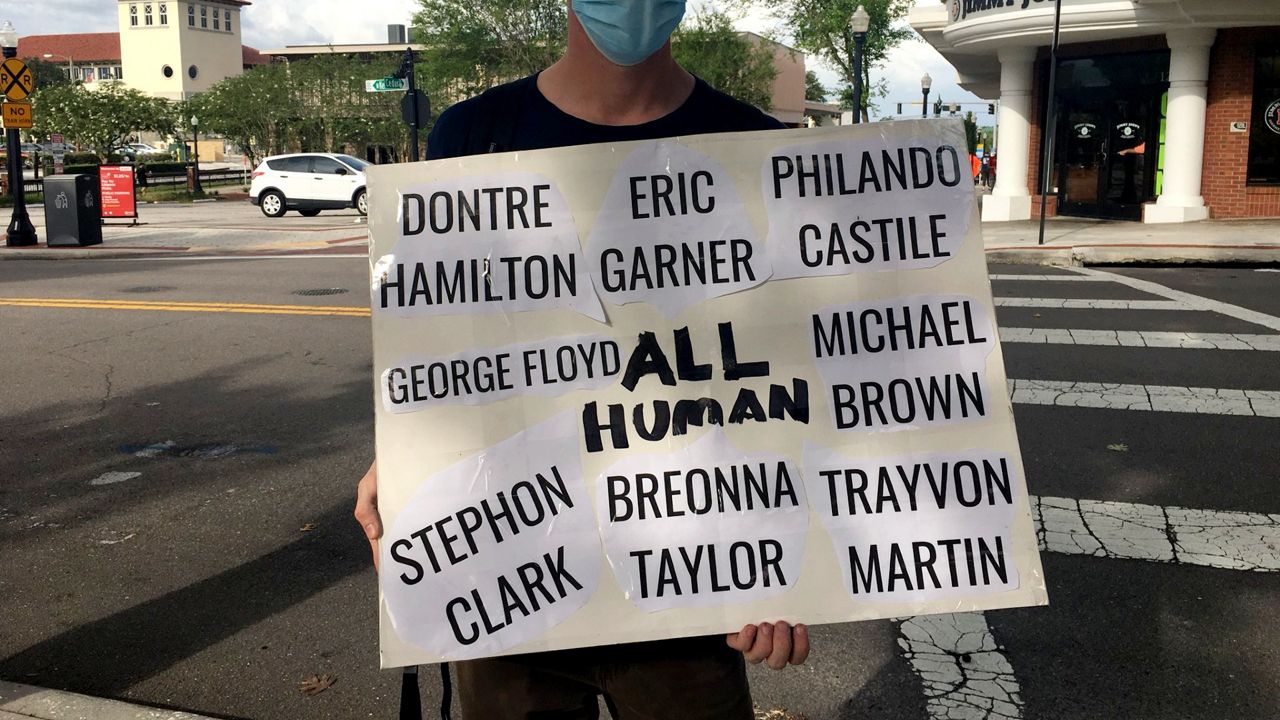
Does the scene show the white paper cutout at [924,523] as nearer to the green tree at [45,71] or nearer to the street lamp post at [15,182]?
the street lamp post at [15,182]

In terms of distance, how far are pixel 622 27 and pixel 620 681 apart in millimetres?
1109

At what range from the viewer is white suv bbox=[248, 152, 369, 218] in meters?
30.3

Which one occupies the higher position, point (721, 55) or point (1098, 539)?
point (721, 55)

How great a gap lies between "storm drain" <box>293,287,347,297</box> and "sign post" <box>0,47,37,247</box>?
824cm

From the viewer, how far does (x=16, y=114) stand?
19094mm

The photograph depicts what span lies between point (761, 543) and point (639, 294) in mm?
454

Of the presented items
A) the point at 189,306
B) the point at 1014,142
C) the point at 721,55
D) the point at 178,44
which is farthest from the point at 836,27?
the point at 178,44

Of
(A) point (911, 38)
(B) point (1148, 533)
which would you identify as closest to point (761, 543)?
(B) point (1148, 533)

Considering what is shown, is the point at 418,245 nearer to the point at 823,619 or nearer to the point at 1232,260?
the point at 823,619

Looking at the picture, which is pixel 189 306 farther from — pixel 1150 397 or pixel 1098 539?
pixel 1098 539

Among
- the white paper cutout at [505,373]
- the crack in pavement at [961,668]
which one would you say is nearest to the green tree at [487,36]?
the crack in pavement at [961,668]

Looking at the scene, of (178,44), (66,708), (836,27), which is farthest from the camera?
(178,44)

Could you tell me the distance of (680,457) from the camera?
1877mm

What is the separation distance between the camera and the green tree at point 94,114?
47.3 metres
